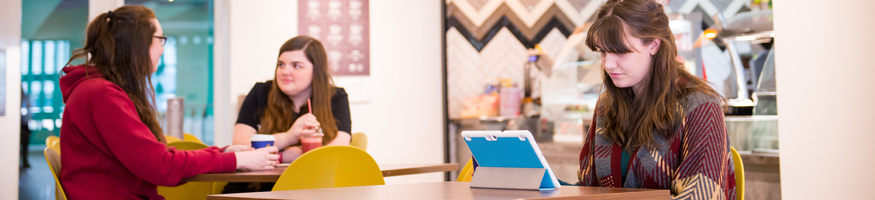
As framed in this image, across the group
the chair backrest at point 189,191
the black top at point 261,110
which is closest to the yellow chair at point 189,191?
the chair backrest at point 189,191

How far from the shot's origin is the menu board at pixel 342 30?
3988 millimetres

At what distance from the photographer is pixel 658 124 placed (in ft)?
4.88

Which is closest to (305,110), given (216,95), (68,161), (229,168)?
(229,168)

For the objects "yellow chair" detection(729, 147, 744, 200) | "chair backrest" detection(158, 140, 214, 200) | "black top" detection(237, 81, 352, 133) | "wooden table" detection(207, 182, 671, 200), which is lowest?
"chair backrest" detection(158, 140, 214, 200)

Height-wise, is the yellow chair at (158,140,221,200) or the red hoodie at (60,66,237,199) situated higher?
the red hoodie at (60,66,237,199)

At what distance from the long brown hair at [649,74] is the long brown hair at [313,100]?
1.33 metres

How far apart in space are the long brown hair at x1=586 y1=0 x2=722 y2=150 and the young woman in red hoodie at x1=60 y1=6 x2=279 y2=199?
3.46ft

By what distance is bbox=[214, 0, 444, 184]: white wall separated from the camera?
3.90 m

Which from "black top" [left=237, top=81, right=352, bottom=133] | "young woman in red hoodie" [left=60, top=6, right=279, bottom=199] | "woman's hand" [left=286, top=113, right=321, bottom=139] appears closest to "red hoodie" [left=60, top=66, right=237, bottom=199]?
"young woman in red hoodie" [left=60, top=6, right=279, bottom=199]

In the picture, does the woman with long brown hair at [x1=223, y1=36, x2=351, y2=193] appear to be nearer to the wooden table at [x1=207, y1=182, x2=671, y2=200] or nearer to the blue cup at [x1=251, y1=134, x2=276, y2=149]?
the blue cup at [x1=251, y1=134, x2=276, y2=149]

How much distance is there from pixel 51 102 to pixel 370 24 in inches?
81.2

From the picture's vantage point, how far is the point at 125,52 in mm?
1935

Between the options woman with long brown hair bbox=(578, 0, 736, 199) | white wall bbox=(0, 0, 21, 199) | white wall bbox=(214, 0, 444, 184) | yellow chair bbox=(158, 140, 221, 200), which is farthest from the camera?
white wall bbox=(214, 0, 444, 184)

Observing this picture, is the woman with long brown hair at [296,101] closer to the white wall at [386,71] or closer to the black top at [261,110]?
the black top at [261,110]
